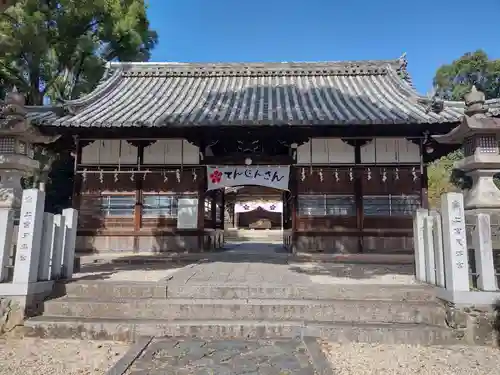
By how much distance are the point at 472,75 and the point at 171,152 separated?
166ft

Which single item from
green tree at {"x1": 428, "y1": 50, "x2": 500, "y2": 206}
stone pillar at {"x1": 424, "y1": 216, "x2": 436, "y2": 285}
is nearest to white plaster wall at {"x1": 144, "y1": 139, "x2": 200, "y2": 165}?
stone pillar at {"x1": 424, "y1": 216, "x2": 436, "y2": 285}

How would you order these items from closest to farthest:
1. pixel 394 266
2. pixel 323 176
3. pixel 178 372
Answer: pixel 178 372 < pixel 394 266 < pixel 323 176

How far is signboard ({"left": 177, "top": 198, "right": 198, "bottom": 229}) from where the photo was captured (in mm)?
11688

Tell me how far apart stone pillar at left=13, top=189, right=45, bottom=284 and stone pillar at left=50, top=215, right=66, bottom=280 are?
60cm

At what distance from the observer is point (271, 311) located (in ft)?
19.1

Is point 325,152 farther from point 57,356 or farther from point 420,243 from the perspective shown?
point 57,356

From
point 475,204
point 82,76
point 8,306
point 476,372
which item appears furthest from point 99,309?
point 82,76

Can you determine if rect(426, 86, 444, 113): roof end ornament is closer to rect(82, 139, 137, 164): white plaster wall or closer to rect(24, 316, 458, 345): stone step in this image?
rect(24, 316, 458, 345): stone step

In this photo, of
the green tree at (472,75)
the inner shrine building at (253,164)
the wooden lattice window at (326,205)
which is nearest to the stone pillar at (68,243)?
the inner shrine building at (253,164)

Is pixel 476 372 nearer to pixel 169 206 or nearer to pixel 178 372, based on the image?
pixel 178 372

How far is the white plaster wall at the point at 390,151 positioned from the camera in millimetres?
11688

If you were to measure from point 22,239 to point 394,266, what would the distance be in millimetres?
8262

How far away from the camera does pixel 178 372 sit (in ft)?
13.5

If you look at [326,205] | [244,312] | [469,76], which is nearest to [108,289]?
[244,312]
